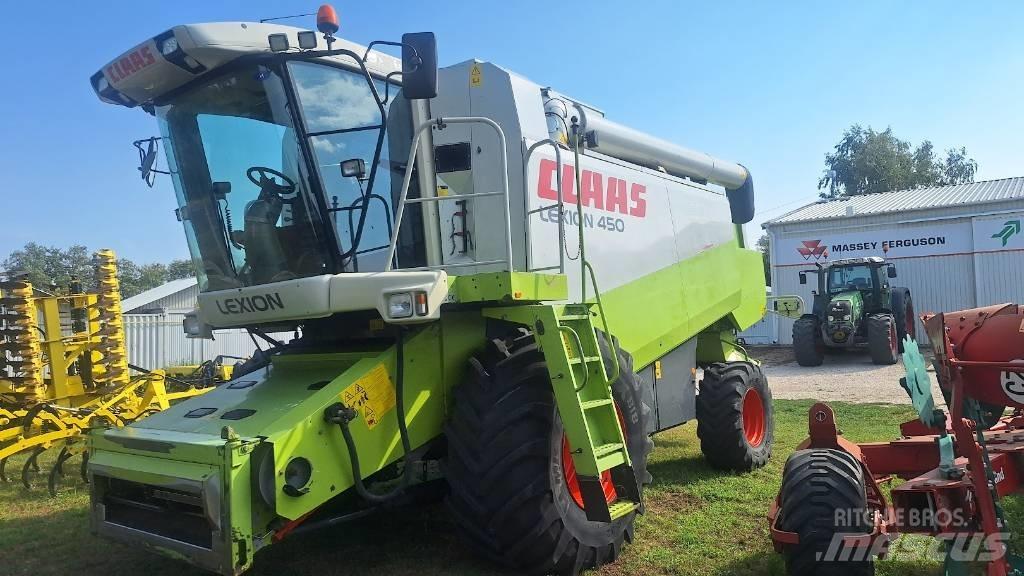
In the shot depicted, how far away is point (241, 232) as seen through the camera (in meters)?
4.43

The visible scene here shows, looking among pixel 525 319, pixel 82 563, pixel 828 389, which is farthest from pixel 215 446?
pixel 828 389

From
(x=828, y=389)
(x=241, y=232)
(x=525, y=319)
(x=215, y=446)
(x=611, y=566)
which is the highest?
(x=241, y=232)

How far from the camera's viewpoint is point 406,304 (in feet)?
12.5

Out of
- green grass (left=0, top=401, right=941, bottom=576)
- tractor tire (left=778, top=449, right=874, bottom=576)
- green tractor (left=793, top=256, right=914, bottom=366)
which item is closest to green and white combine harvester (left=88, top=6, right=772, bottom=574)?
green grass (left=0, top=401, right=941, bottom=576)

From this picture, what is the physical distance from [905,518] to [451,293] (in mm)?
2614


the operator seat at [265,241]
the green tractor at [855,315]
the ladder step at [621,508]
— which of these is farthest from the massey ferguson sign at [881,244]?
the operator seat at [265,241]

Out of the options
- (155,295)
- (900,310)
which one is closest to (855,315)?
(900,310)

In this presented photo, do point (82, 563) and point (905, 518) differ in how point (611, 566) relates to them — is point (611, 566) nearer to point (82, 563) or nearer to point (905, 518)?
point (905, 518)

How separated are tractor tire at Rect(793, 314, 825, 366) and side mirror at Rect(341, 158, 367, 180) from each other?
51.7ft

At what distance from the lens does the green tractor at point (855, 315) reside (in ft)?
55.7

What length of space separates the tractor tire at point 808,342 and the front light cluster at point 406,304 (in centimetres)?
1590

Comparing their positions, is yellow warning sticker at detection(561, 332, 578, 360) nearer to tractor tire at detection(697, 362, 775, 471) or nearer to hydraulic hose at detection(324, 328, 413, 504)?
hydraulic hose at detection(324, 328, 413, 504)

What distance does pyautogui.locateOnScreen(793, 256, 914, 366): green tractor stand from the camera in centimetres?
1698

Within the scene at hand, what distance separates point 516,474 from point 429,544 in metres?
1.26
